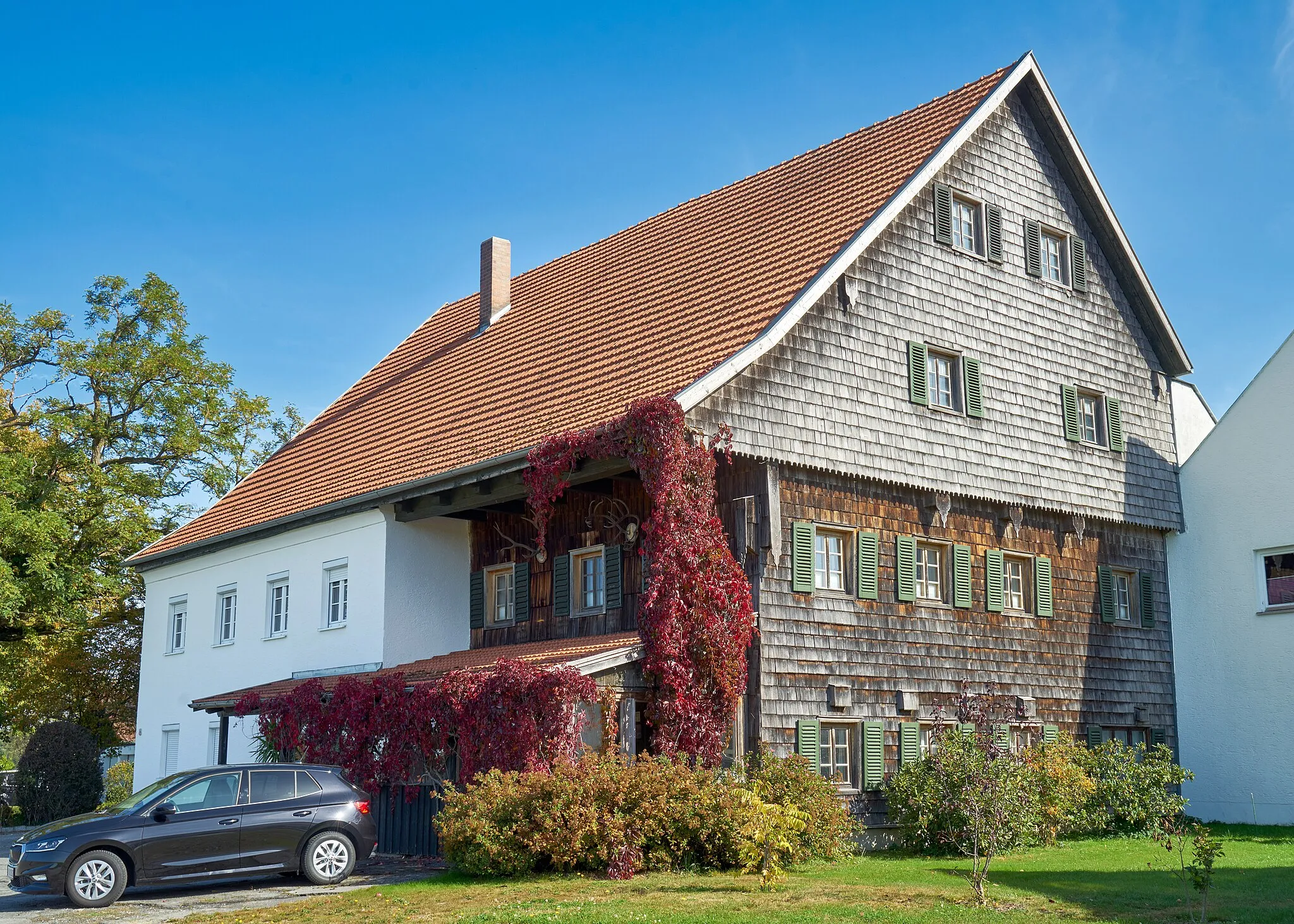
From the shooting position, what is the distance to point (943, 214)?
2208cm

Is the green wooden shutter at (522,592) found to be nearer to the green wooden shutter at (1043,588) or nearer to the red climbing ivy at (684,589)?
the red climbing ivy at (684,589)

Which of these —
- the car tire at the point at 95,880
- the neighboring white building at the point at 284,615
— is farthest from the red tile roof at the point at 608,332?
the car tire at the point at 95,880

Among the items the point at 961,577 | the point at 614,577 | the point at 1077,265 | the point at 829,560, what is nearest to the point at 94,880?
the point at 614,577

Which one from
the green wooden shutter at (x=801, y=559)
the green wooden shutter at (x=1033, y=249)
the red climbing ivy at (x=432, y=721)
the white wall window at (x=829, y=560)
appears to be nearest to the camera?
the red climbing ivy at (x=432, y=721)

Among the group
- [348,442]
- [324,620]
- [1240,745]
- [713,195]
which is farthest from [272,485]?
[1240,745]

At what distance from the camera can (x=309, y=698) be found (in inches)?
787

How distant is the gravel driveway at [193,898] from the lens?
44.8 ft

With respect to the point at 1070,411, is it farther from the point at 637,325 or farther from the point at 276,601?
the point at 276,601

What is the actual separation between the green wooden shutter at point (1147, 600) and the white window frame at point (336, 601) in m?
13.9

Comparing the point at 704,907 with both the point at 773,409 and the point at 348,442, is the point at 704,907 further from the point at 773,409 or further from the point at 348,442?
the point at 348,442

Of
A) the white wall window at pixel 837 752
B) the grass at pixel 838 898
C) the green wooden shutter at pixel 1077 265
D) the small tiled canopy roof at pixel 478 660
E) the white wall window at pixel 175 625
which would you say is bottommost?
the grass at pixel 838 898

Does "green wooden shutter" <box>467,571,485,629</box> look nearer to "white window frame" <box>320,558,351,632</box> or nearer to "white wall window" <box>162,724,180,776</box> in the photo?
"white window frame" <box>320,558,351,632</box>

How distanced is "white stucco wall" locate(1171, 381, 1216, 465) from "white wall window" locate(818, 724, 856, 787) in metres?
10.1

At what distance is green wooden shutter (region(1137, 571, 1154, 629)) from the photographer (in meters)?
24.2
